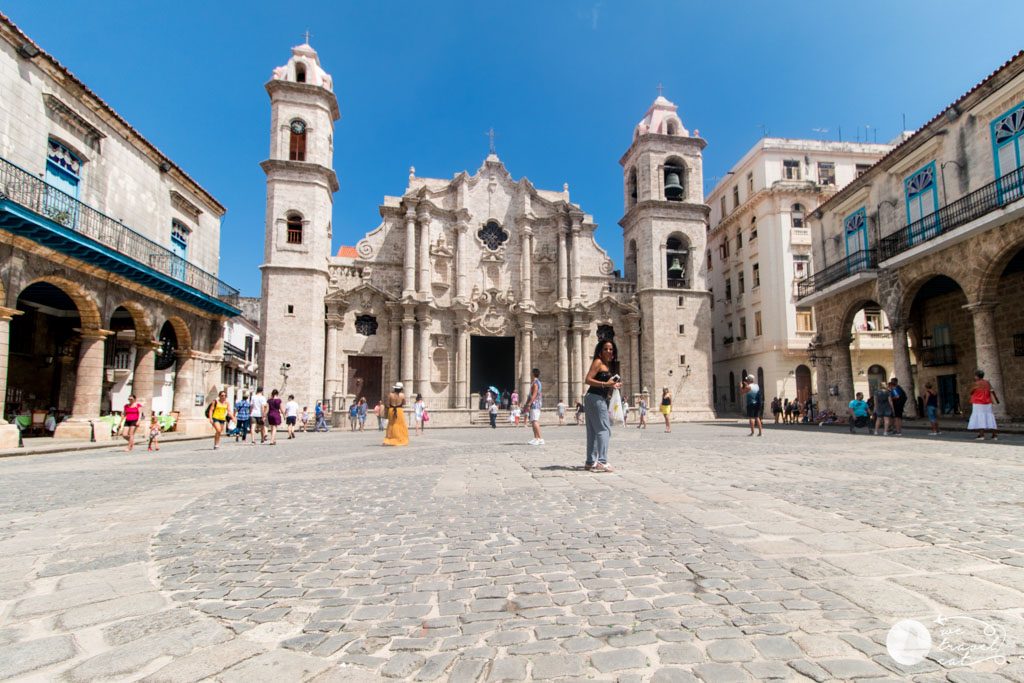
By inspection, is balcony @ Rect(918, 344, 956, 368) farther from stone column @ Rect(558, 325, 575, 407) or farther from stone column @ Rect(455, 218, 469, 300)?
stone column @ Rect(455, 218, 469, 300)

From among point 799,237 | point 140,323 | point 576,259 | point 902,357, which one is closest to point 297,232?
point 140,323

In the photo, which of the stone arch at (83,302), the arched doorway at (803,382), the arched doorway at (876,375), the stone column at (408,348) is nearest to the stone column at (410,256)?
the stone column at (408,348)

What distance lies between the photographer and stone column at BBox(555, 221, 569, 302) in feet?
101

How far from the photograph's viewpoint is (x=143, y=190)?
17688 mm

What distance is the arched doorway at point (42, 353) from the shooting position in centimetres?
1691

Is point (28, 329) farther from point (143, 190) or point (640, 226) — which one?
point (640, 226)

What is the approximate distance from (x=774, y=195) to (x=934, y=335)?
13.4m

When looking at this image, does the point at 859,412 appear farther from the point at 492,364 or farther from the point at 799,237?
the point at 492,364

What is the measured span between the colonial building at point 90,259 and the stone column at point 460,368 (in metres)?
11.5

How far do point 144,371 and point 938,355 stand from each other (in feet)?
92.8

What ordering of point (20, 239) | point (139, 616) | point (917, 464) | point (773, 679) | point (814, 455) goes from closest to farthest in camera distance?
point (773, 679) → point (139, 616) → point (917, 464) → point (814, 455) → point (20, 239)

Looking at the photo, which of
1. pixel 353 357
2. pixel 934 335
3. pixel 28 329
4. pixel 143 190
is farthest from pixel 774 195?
pixel 28 329

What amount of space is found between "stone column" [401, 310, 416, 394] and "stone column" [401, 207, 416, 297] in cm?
162

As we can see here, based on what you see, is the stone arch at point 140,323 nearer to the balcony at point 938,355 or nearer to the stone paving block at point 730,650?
the stone paving block at point 730,650
